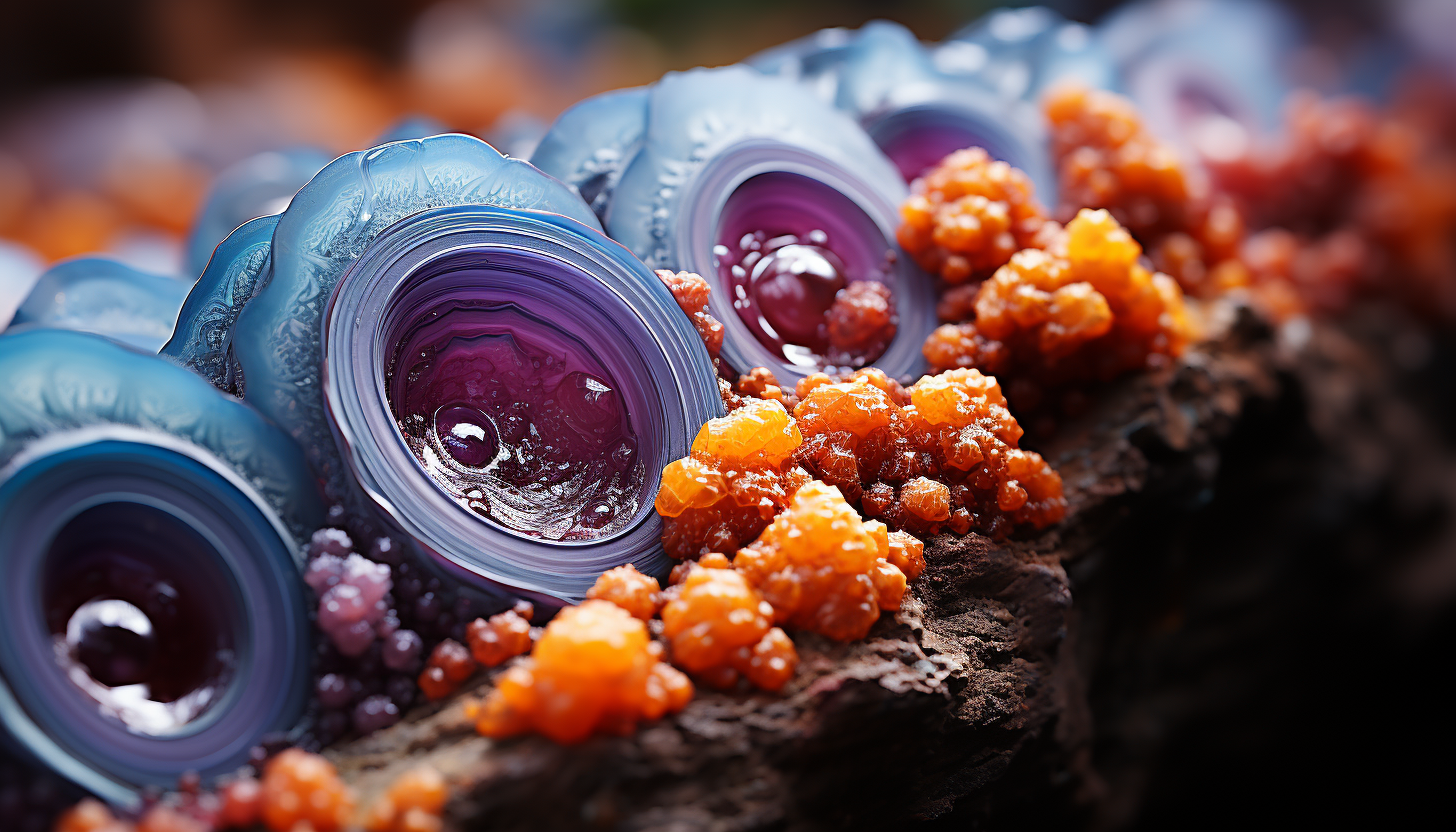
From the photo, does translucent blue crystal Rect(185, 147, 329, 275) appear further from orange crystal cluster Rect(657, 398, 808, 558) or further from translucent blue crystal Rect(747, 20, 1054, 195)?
orange crystal cluster Rect(657, 398, 808, 558)

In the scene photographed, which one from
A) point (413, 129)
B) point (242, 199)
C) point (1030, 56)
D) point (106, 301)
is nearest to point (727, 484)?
point (106, 301)

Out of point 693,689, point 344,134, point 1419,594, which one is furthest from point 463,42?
point 1419,594

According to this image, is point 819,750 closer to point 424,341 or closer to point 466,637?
point 466,637

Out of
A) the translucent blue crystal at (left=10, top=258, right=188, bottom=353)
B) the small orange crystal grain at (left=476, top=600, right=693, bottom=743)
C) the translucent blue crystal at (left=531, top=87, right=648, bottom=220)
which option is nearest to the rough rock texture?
the small orange crystal grain at (left=476, top=600, right=693, bottom=743)

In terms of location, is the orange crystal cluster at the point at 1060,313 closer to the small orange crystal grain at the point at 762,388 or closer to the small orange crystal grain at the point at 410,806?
the small orange crystal grain at the point at 762,388

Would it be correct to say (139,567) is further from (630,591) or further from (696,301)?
(696,301)
